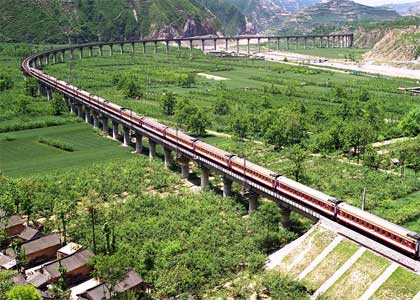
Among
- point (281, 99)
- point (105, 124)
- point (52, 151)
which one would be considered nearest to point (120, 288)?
point (52, 151)

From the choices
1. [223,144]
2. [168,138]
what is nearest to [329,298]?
[168,138]

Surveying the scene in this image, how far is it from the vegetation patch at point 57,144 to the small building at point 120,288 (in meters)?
47.9

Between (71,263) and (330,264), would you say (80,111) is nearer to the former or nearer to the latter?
(71,263)

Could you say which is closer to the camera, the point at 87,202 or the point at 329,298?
the point at 329,298

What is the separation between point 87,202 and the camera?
61656mm

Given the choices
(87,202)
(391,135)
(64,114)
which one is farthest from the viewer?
(64,114)

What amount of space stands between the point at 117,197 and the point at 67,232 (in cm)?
1202

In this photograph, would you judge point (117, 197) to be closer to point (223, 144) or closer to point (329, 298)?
point (223, 144)

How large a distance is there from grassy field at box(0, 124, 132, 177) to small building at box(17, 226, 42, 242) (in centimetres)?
2207

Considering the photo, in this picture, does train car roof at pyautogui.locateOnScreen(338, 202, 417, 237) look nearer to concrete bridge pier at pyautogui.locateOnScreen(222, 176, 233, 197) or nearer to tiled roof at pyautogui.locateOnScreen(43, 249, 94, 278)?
concrete bridge pier at pyautogui.locateOnScreen(222, 176, 233, 197)

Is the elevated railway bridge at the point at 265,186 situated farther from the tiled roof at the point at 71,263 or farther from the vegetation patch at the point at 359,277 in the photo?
the tiled roof at the point at 71,263

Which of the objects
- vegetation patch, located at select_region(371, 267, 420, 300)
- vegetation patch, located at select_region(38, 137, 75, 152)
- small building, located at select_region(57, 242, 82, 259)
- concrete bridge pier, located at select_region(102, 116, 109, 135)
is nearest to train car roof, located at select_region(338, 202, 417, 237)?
vegetation patch, located at select_region(371, 267, 420, 300)

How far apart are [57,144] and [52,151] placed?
2680mm

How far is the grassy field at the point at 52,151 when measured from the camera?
7619cm
